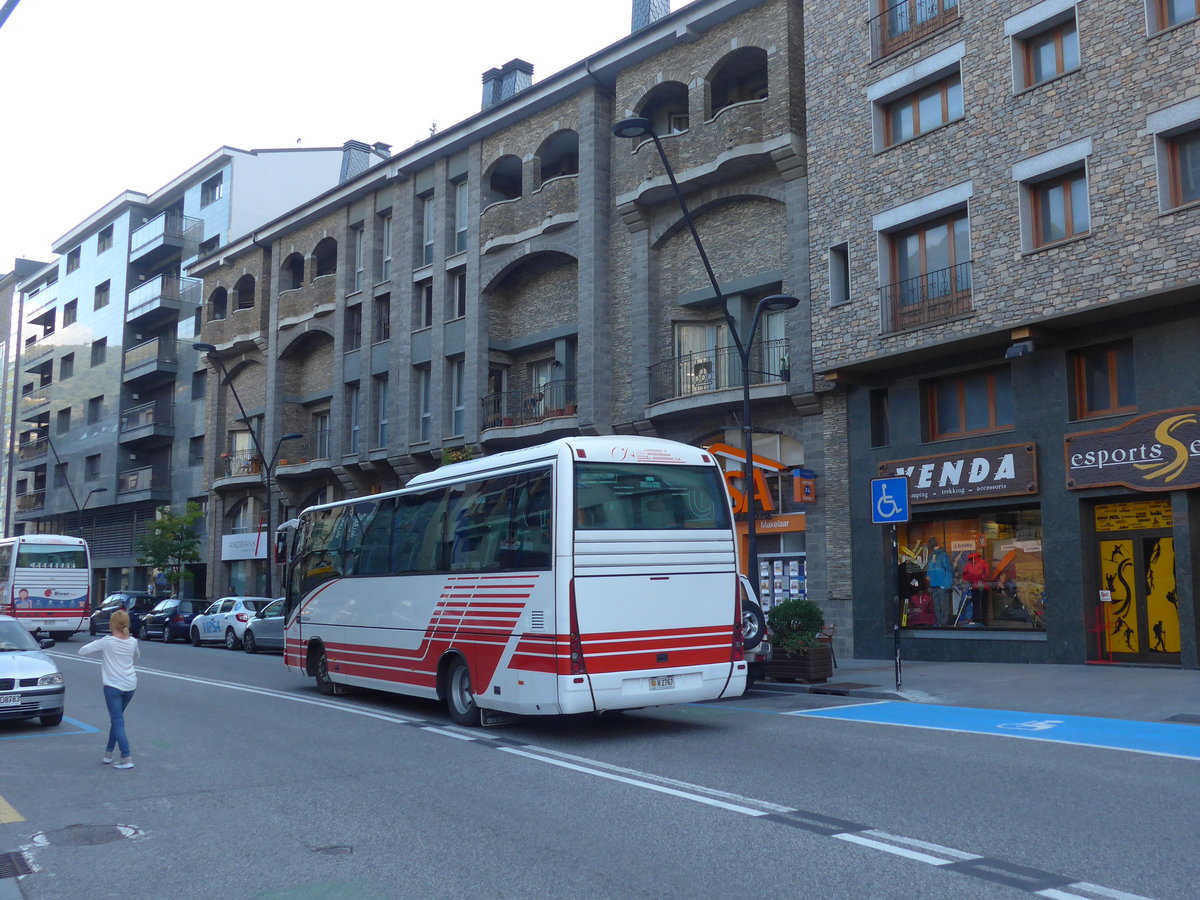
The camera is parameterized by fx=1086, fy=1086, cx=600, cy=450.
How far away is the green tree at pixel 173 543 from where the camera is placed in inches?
1752

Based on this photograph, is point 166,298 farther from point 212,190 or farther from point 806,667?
point 806,667

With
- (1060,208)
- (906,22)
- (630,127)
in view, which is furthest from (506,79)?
(1060,208)

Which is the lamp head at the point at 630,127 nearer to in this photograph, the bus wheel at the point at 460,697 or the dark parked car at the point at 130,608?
the bus wheel at the point at 460,697

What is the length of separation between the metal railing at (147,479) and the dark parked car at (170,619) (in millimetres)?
15846

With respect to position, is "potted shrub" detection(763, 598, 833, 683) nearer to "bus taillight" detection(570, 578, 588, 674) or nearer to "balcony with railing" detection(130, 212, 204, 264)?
"bus taillight" detection(570, 578, 588, 674)

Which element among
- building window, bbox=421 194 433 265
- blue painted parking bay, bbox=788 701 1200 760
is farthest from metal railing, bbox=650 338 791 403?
building window, bbox=421 194 433 265

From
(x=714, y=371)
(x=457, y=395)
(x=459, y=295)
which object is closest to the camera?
(x=714, y=371)

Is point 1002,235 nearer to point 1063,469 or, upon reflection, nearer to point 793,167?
point 1063,469

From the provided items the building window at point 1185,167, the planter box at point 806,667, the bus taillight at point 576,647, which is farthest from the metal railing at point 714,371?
the bus taillight at point 576,647

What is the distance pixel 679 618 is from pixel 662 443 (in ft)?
6.56

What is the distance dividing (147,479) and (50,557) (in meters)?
20.0

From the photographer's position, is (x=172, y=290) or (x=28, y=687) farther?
(x=172, y=290)

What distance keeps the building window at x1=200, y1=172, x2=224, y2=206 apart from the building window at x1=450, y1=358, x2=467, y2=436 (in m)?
25.2

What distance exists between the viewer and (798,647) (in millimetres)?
16938
